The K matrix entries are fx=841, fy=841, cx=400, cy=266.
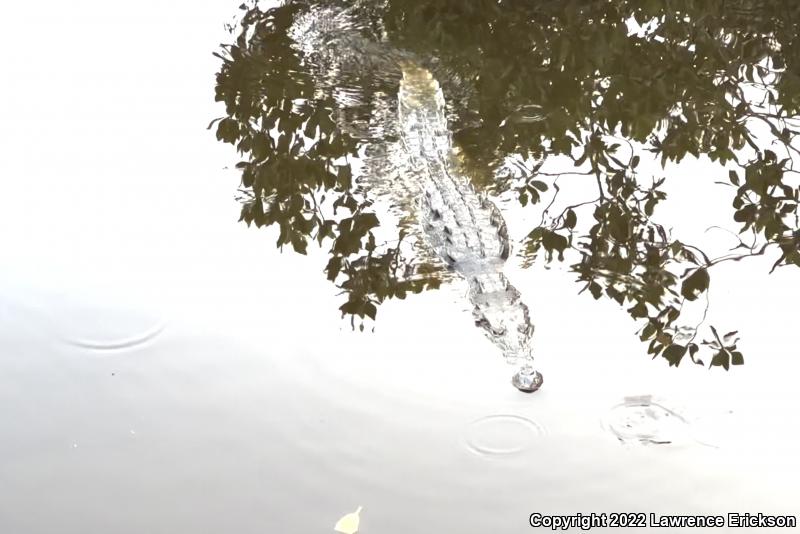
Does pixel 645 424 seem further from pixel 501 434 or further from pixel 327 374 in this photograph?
pixel 327 374

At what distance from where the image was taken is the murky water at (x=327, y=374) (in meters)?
1.93

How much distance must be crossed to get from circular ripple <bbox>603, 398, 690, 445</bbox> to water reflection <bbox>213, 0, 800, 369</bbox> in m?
0.23

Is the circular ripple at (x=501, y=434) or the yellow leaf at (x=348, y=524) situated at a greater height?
the circular ripple at (x=501, y=434)

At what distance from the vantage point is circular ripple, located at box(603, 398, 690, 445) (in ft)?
6.75

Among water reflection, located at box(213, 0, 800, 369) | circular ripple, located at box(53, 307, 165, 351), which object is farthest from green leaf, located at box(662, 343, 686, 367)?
circular ripple, located at box(53, 307, 165, 351)

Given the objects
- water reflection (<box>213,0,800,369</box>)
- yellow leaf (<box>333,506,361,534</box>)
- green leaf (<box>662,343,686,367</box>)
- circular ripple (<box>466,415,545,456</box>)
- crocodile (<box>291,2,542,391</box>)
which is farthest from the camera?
water reflection (<box>213,0,800,369</box>)

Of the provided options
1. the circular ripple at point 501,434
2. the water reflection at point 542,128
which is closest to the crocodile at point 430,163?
the water reflection at point 542,128

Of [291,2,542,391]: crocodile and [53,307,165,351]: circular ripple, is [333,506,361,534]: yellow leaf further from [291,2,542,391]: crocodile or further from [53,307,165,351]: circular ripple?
[53,307,165,351]: circular ripple

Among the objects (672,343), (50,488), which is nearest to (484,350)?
(672,343)

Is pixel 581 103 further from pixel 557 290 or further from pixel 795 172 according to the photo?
pixel 557 290

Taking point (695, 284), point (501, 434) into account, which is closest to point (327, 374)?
point (501, 434)

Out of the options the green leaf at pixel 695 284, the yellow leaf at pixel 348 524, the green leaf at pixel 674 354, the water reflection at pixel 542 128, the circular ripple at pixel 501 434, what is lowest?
the yellow leaf at pixel 348 524

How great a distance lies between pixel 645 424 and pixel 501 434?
36 centimetres

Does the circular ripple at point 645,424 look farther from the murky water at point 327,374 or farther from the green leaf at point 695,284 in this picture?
the green leaf at point 695,284
